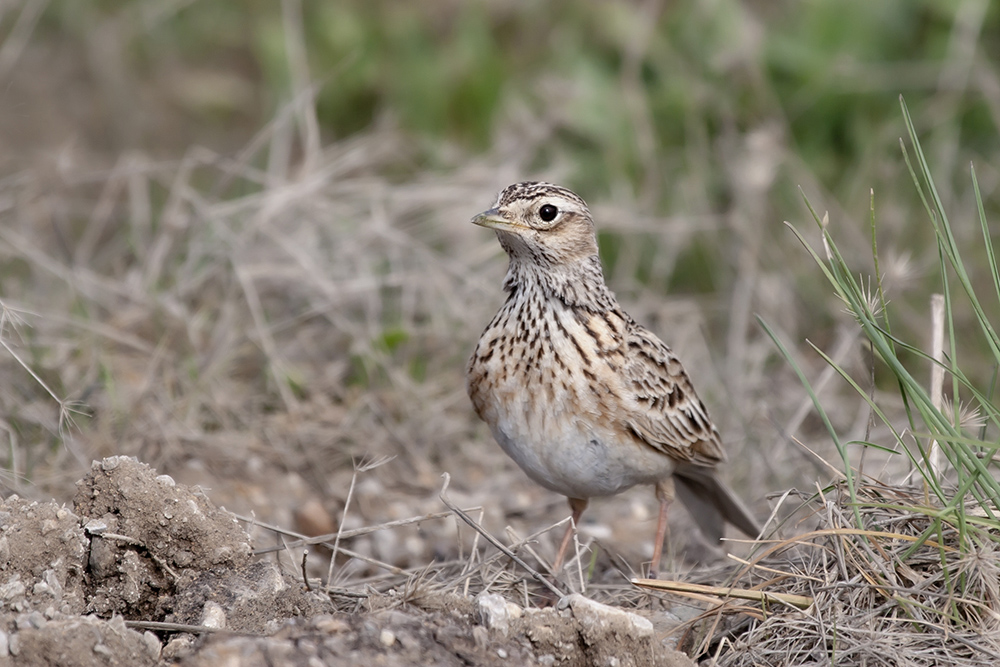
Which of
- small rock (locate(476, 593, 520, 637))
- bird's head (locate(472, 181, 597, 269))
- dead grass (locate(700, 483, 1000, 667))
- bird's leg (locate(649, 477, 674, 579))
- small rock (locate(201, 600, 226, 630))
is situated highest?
bird's head (locate(472, 181, 597, 269))

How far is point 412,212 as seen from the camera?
24.3 ft

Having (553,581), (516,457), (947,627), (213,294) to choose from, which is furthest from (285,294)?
(947,627)

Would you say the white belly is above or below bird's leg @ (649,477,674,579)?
above

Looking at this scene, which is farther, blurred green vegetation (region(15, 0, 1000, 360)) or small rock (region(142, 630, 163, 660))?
blurred green vegetation (region(15, 0, 1000, 360))

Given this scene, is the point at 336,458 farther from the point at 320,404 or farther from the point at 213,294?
the point at 213,294

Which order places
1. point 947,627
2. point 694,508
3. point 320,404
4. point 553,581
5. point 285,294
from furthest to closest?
point 285,294 < point 320,404 < point 694,508 < point 553,581 < point 947,627

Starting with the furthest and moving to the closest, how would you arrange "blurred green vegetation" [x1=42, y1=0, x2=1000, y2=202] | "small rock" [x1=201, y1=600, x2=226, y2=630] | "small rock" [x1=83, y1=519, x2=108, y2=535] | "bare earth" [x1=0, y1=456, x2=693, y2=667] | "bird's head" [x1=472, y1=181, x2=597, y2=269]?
"blurred green vegetation" [x1=42, y1=0, x2=1000, y2=202], "bird's head" [x1=472, y1=181, x2=597, y2=269], "small rock" [x1=83, y1=519, x2=108, y2=535], "small rock" [x1=201, y1=600, x2=226, y2=630], "bare earth" [x1=0, y1=456, x2=693, y2=667]

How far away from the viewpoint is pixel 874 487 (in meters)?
3.79

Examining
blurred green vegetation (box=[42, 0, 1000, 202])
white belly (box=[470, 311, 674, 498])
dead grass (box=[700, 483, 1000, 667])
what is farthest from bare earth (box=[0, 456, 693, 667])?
blurred green vegetation (box=[42, 0, 1000, 202])

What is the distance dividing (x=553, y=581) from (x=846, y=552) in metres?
1.06

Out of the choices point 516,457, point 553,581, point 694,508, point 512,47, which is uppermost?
point 512,47

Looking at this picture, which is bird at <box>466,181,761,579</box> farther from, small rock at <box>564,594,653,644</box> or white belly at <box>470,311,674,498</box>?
small rock at <box>564,594,653,644</box>

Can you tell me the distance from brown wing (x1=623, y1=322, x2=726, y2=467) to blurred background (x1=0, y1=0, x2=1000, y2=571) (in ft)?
1.46

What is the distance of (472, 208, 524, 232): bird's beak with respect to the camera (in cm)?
449
